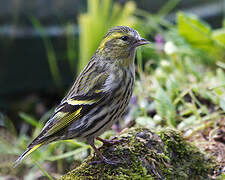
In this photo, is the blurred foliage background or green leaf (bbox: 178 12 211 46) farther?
green leaf (bbox: 178 12 211 46)

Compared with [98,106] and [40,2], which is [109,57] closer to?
[98,106]

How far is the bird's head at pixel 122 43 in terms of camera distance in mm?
3120

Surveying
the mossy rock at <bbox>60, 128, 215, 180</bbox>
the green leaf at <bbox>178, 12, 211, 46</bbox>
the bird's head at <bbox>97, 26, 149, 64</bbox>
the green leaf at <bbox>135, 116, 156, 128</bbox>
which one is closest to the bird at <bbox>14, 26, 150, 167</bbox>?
the bird's head at <bbox>97, 26, 149, 64</bbox>

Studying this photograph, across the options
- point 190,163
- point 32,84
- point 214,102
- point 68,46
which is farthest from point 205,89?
point 32,84

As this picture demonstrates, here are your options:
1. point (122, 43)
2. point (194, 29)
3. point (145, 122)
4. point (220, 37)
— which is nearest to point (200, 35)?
point (194, 29)

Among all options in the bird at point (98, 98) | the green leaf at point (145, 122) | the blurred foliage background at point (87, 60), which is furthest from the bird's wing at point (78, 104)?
the green leaf at point (145, 122)

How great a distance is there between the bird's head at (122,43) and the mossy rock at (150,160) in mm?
609

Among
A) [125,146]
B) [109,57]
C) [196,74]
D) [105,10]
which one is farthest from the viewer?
[105,10]

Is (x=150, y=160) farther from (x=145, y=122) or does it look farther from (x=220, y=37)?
(x=220, y=37)

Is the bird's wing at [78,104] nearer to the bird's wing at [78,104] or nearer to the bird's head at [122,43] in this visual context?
the bird's wing at [78,104]

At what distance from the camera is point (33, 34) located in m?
6.82

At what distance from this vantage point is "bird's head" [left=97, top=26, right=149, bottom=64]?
3120 mm

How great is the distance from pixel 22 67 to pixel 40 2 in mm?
1159

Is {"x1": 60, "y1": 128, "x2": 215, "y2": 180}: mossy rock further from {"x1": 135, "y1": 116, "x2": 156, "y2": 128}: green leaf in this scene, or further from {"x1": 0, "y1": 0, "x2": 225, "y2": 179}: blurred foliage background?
{"x1": 135, "y1": 116, "x2": 156, "y2": 128}: green leaf
